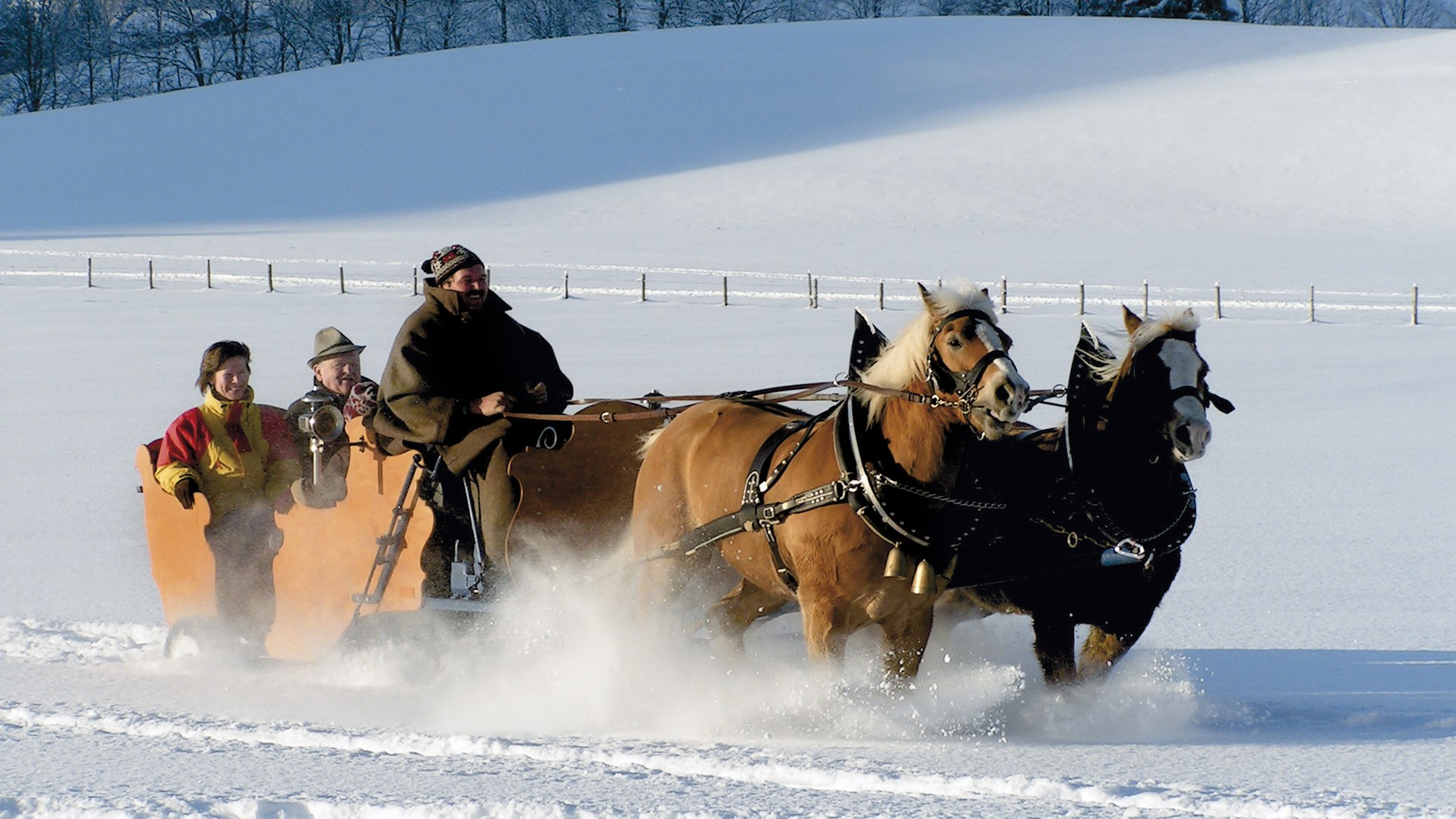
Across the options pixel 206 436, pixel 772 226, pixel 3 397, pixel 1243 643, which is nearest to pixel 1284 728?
pixel 1243 643

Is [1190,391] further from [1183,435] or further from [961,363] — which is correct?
[961,363]

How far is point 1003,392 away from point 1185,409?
74 centimetres

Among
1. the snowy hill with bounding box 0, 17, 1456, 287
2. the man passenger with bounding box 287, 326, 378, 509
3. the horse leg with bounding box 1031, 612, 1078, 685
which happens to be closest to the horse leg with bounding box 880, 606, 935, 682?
the horse leg with bounding box 1031, 612, 1078, 685

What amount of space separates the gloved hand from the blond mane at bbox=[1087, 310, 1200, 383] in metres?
3.27

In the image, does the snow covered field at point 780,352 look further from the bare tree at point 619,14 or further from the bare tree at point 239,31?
the bare tree at point 619,14

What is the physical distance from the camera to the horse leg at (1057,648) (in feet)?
16.5

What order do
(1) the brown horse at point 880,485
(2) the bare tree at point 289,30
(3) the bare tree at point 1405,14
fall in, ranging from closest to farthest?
(1) the brown horse at point 880,485, (2) the bare tree at point 289,30, (3) the bare tree at point 1405,14

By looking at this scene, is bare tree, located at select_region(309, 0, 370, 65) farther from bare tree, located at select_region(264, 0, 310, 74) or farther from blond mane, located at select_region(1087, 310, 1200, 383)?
blond mane, located at select_region(1087, 310, 1200, 383)

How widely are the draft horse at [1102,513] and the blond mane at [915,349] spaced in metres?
0.36

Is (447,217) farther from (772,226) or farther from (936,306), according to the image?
(936,306)

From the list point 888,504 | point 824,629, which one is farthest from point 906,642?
point 888,504

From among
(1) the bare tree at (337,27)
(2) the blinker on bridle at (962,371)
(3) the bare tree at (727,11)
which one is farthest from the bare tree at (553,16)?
(2) the blinker on bridle at (962,371)

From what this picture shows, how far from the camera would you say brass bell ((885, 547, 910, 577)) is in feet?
15.1

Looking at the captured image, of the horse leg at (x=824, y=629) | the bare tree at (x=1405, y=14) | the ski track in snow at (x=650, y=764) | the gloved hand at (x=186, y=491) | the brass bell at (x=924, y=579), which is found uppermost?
the bare tree at (x=1405, y=14)
